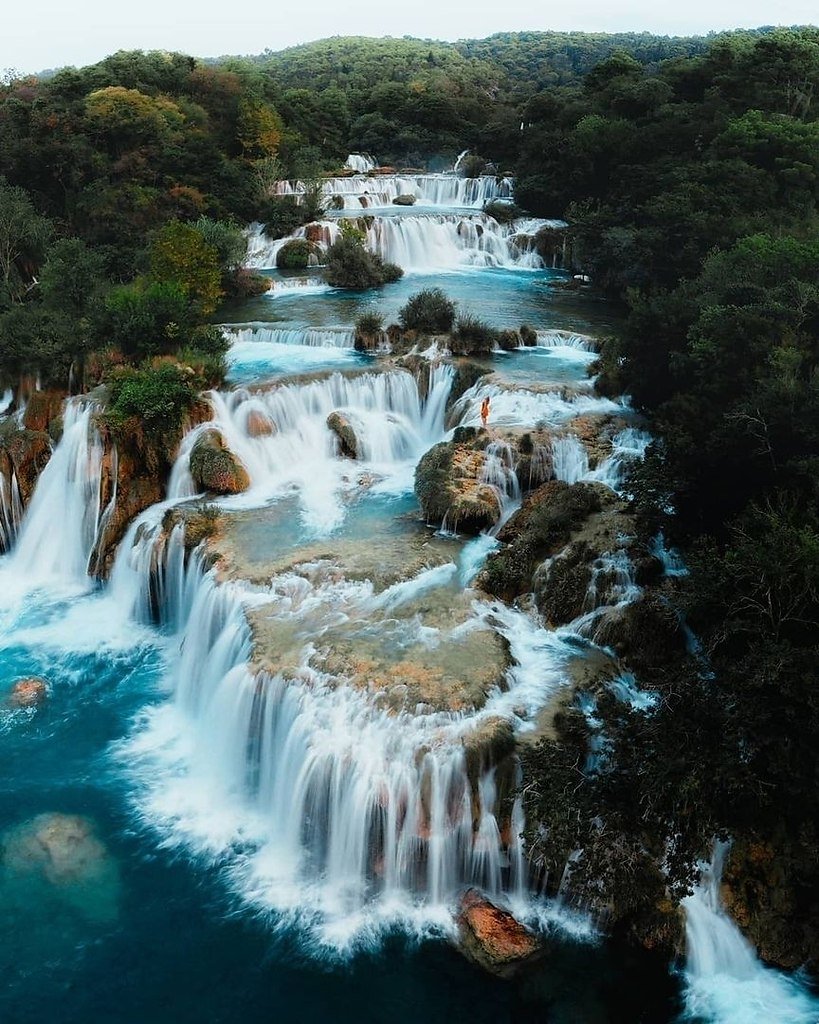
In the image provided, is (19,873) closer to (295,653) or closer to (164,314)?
(295,653)

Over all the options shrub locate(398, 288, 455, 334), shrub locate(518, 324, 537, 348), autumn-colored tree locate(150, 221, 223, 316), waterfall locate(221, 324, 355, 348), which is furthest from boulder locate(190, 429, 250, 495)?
shrub locate(518, 324, 537, 348)

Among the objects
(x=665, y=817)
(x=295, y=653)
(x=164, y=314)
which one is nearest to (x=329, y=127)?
(x=164, y=314)

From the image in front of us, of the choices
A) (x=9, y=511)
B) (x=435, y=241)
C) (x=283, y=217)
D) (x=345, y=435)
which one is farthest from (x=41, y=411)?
(x=435, y=241)

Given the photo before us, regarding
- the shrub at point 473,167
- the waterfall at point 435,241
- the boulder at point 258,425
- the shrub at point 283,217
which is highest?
the shrub at point 473,167

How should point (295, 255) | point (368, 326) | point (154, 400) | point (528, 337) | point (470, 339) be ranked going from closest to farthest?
1. point (154, 400)
2. point (470, 339)
3. point (368, 326)
4. point (528, 337)
5. point (295, 255)

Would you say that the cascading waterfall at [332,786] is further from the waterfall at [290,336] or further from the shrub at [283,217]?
the shrub at [283,217]

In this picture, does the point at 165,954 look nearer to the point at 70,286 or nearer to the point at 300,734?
the point at 300,734

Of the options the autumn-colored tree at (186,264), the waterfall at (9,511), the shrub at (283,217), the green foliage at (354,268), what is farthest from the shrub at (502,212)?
the waterfall at (9,511)
